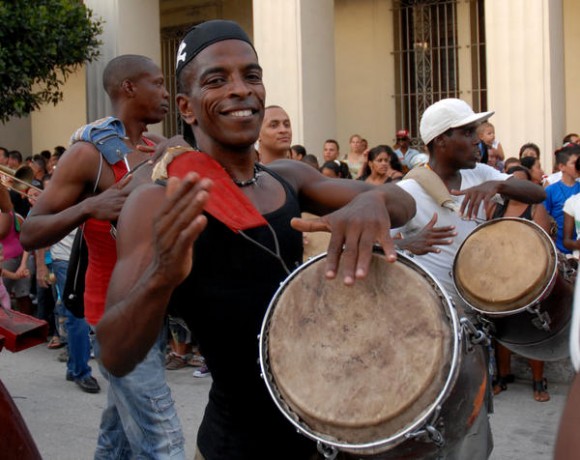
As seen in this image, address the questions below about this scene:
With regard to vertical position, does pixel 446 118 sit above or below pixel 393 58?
below

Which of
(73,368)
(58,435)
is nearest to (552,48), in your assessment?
(73,368)

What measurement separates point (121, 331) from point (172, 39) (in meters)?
15.8

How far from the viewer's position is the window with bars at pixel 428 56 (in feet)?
44.0

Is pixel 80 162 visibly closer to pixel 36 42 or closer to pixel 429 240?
pixel 429 240

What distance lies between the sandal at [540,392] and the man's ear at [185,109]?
183 inches

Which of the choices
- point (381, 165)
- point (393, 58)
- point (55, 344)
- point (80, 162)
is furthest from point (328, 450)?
point (393, 58)

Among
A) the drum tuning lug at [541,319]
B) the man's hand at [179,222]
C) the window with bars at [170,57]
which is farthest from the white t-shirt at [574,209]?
the window with bars at [170,57]

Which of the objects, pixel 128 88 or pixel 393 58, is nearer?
pixel 128 88

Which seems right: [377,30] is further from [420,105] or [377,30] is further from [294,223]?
[294,223]

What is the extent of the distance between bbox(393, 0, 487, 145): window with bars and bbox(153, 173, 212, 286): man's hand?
474 inches

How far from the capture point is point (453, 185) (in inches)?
175

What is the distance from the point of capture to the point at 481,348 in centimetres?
236

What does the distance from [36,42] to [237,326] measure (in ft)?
36.8

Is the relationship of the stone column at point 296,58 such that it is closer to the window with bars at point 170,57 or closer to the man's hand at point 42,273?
the man's hand at point 42,273
